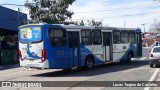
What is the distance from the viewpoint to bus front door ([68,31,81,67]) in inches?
779

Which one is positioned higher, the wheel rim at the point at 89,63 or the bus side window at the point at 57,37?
the bus side window at the point at 57,37

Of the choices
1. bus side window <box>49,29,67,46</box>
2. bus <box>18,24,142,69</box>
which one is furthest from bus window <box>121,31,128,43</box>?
bus side window <box>49,29,67,46</box>

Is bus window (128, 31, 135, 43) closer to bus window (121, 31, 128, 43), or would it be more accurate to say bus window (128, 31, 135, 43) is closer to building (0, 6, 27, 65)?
bus window (121, 31, 128, 43)

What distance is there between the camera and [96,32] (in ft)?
74.1

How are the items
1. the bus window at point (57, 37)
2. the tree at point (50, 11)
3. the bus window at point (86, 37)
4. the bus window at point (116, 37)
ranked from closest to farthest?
the bus window at point (57, 37) → the bus window at point (86, 37) → the bus window at point (116, 37) → the tree at point (50, 11)

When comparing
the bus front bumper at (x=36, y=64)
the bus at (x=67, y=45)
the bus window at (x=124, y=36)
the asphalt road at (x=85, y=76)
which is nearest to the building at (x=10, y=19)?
the bus window at (x=124, y=36)

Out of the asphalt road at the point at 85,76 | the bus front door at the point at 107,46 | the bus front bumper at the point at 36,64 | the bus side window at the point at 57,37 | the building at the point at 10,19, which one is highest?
the building at the point at 10,19

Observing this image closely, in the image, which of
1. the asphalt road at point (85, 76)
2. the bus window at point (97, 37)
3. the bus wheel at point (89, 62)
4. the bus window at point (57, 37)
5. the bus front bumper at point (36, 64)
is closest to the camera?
the asphalt road at point (85, 76)

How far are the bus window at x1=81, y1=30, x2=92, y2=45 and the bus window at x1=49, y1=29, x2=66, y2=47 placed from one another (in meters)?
2.01

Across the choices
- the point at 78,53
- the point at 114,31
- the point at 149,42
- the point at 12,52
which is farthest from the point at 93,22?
the point at 149,42

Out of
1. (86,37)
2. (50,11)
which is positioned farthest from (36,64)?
(50,11)

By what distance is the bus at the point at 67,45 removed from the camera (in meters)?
18.2

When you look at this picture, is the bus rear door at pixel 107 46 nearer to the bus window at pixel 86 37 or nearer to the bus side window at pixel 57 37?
the bus window at pixel 86 37

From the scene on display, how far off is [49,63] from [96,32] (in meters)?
5.60
